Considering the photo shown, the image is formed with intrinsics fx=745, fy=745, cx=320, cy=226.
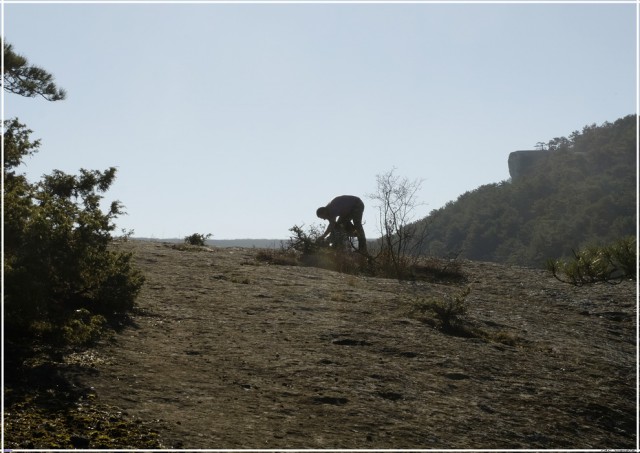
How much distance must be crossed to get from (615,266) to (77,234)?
5333mm

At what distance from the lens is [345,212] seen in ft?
53.9

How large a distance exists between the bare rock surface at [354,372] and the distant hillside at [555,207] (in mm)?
28202

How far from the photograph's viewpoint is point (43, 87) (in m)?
10.4

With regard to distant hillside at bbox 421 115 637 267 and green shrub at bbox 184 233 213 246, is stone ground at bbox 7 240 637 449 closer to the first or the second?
green shrub at bbox 184 233 213 246

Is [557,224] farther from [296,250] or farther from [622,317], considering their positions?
[622,317]

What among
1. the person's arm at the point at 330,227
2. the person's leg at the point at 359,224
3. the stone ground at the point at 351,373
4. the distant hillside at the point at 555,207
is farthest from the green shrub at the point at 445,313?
the distant hillside at the point at 555,207

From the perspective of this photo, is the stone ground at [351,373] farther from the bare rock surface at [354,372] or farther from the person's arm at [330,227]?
the person's arm at [330,227]

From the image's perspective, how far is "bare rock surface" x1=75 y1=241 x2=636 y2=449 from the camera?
4223mm

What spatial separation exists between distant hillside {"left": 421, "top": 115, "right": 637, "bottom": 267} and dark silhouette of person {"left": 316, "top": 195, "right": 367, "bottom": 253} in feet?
65.1

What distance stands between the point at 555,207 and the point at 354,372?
41.3 meters

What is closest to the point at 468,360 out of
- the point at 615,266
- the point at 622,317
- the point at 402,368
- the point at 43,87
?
the point at 402,368

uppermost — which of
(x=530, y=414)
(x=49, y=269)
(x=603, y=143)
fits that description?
(x=603, y=143)

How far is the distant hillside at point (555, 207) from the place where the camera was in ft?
124

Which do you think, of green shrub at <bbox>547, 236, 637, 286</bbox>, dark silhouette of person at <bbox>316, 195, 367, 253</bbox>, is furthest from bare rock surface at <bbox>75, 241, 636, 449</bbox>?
dark silhouette of person at <bbox>316, 195, 367, 253</bbox>
